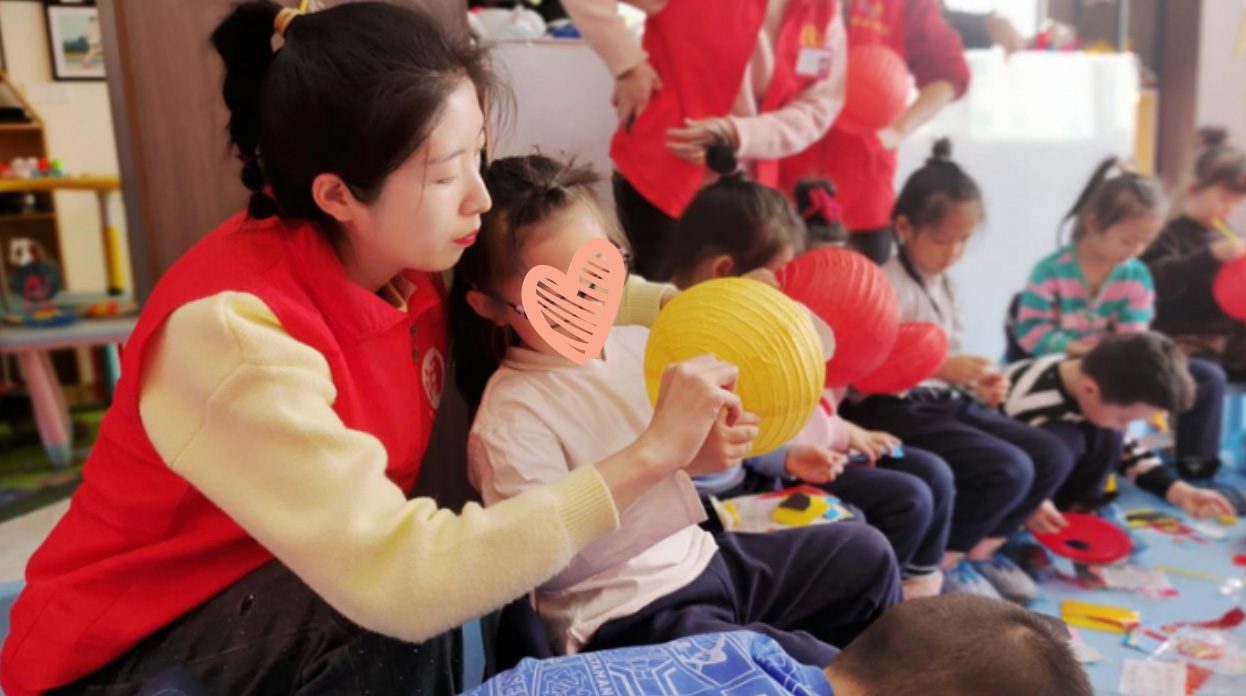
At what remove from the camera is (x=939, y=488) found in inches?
61.7

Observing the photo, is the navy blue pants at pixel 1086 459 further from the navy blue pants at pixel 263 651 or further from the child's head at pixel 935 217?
the navy blue pants at pixel 263 651

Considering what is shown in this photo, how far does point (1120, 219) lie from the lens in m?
2.23

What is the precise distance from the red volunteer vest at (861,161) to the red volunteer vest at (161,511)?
1147 mm

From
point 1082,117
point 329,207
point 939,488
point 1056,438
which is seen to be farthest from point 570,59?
point 1082,117

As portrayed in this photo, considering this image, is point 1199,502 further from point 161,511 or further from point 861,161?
point 161,511

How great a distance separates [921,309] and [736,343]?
120cm

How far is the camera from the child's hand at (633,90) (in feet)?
4.13

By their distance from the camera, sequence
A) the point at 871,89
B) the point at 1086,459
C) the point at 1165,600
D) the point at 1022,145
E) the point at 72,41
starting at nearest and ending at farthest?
1. the point at 1165,600
2. the point at 871,89
3. the point at 1086,459
4. the point at 1022,145
5. the point at 72,41

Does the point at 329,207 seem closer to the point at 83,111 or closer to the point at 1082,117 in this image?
the point at 1082,117

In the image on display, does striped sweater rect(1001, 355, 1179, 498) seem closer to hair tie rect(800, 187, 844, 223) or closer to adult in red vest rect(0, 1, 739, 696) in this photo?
hair tie rect(800, 187, 844, 223)

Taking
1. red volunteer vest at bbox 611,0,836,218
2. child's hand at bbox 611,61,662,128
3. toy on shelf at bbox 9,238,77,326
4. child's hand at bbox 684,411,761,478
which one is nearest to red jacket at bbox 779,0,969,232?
red volunteer vest at bbox 611,0,836,218

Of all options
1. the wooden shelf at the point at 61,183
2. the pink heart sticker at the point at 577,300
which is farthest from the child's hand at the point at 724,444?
the wooden shelf at the point at 61,183

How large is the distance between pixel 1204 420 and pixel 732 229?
1639 millimetres

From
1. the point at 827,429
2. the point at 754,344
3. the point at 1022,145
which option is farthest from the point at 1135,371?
the point at 754,344
